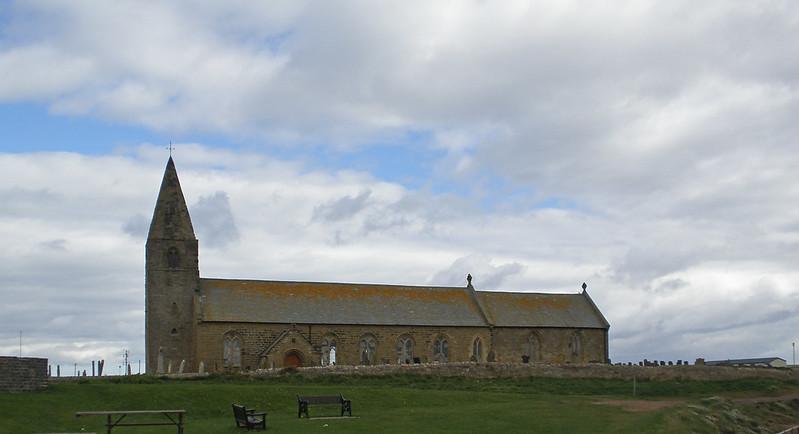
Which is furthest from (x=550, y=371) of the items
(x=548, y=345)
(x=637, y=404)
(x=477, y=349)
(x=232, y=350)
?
(x=232, y=350)

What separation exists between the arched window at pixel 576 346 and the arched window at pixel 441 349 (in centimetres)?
1095

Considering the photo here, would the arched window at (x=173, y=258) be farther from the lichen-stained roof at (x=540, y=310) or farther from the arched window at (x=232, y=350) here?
the lichen-stained roof at (x=540, y=310)

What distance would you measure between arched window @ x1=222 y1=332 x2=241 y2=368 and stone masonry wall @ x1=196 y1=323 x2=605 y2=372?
270 millimetres

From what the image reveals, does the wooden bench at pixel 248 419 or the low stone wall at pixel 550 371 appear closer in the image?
the wooden bench at pixel 248 419

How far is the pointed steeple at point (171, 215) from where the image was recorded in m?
66.6

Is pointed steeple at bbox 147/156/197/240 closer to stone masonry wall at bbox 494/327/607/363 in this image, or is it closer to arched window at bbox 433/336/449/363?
arched window at bbox 433/336/449/363

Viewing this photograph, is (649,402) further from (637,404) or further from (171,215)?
(171,215)

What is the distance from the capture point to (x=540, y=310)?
77.0m

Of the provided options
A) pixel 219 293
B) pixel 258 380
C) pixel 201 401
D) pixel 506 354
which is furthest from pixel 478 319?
pixel 201 401

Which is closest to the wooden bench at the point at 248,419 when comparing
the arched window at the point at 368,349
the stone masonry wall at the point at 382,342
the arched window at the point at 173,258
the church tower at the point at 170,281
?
the stone masonry wall at the point at 382,342

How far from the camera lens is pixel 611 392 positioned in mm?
54375

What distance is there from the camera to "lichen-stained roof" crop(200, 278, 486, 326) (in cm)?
6562

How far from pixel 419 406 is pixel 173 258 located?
30025 mm

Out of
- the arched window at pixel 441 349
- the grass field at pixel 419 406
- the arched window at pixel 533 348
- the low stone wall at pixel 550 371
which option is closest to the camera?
the grass field at pixel 419 406
